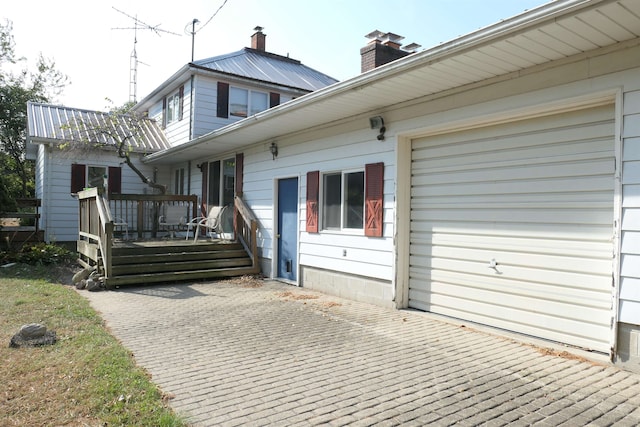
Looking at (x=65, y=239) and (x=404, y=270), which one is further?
(x=65, y=239)

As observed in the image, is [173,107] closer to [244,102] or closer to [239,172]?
[244,102]

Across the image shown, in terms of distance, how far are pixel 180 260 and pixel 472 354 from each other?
6490 mm

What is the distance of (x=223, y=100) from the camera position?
45.4 ft

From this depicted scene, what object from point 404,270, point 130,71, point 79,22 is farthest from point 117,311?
point 130,71

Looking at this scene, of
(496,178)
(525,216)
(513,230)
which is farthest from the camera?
(496,178)

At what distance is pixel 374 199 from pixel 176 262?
181 inches

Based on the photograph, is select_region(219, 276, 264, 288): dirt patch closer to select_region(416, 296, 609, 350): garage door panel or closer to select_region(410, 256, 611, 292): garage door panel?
select_region(410, 256, 611, 292): garage door panel

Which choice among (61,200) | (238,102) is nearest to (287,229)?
(238,102)

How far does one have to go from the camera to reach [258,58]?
674 inches

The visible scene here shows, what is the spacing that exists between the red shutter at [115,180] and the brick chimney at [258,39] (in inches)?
303

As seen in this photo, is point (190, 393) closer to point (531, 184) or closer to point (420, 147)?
point (531, 184)

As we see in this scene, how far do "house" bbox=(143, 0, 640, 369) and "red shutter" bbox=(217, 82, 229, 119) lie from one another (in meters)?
5.85

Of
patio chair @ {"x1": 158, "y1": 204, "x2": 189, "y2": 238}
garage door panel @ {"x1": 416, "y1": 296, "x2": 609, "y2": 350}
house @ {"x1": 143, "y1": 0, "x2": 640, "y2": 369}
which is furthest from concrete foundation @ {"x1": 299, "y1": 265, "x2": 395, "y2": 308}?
patio chair @ {"x1": 158, "y1": 204, "x2": 189, "y2": 238}

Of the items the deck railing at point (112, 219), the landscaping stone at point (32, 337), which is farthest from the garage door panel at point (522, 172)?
the deck railing at point (112, 219)
